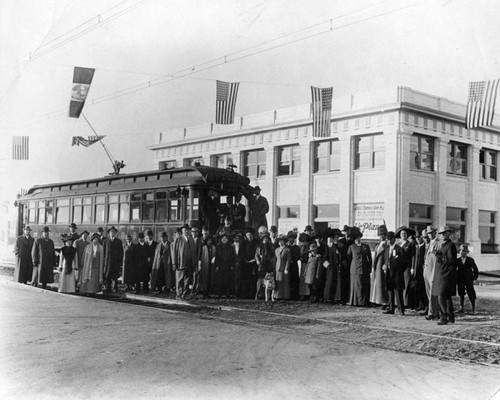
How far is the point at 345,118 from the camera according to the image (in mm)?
24156

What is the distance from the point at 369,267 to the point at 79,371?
24.5 feet

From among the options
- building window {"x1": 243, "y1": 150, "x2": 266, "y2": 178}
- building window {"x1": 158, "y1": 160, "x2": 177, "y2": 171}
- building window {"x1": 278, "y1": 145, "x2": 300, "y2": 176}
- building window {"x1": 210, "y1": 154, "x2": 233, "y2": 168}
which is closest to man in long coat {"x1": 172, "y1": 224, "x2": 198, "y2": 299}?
building window {"x1": 278, "y1": 145, "x2": 300, "y2": 176}

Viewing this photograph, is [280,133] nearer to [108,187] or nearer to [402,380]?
[108,187]

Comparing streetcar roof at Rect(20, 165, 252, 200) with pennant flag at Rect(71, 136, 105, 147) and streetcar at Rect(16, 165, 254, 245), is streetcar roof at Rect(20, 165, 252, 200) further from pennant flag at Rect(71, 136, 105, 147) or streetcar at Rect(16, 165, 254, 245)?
pennant flag at Rect(71, 136, 105, 147)

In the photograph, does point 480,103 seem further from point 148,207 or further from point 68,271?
point 68,271

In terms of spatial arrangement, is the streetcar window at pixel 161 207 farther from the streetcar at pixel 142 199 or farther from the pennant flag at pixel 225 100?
the pennant flag at pixel 225 100

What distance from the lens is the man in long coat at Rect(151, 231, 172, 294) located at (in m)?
14.1

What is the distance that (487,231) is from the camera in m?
26.3

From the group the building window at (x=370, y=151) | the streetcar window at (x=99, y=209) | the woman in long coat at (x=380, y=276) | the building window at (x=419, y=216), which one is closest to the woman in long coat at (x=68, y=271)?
the streetcar window at (x=99, y=209)

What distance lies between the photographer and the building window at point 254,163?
2867 cm

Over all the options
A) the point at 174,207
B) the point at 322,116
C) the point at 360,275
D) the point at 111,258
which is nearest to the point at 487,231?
the point at 322,116

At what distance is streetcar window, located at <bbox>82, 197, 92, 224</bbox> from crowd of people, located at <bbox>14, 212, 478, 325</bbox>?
3.07 metres

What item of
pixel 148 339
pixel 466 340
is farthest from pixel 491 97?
pixel 148 339

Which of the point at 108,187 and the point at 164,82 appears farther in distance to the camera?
the point at 108,187
